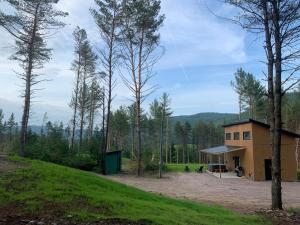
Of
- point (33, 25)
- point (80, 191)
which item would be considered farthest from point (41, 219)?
point (33, 25)

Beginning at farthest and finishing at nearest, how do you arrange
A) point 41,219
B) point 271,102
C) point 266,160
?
point 266,160 < point 271,102 < point 41,219

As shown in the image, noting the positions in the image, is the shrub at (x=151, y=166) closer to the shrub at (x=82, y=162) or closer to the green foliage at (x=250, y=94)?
the shrub at (x=82, y=162)

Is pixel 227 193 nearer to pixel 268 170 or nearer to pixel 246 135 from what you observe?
pixel 268 170

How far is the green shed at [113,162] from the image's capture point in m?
32.8

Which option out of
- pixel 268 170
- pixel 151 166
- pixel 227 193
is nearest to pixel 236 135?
pixel 268 170

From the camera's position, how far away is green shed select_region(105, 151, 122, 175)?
32.8 meters

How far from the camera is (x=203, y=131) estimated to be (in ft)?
289

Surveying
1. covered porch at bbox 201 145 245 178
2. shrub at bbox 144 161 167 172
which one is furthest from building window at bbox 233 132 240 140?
shrub at bbox 144 161 167 172

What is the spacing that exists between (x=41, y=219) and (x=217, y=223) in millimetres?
3548

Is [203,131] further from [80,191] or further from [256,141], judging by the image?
[80,191]

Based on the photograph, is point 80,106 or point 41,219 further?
point 80,106

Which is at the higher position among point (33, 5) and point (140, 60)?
point (33, 5)

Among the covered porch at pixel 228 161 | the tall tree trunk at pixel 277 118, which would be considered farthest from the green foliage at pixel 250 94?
the tall tree trunk at pixel 277 118

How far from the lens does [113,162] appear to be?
111 feet
